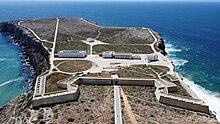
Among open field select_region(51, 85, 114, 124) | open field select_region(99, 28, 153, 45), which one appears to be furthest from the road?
open field select_region(99, 28, 153, 45)

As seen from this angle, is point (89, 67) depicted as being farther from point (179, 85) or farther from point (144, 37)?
point (144, 37)

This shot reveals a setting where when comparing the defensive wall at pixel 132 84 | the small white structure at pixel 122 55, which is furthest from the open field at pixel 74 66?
the defensive wall at pixel 132 84

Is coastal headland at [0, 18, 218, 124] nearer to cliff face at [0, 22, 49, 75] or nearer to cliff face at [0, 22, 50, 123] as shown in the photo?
cliff face at [0, 22, 50, 123]

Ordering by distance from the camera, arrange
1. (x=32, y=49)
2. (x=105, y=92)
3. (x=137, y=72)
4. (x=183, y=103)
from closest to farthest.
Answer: (x=183, y=103), (x=105, y=92), (x=137, y=72), (x=32, y=49)

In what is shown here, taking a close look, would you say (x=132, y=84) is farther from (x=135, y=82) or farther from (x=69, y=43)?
(x=69, y=43)

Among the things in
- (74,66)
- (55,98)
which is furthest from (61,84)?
(74,66)
